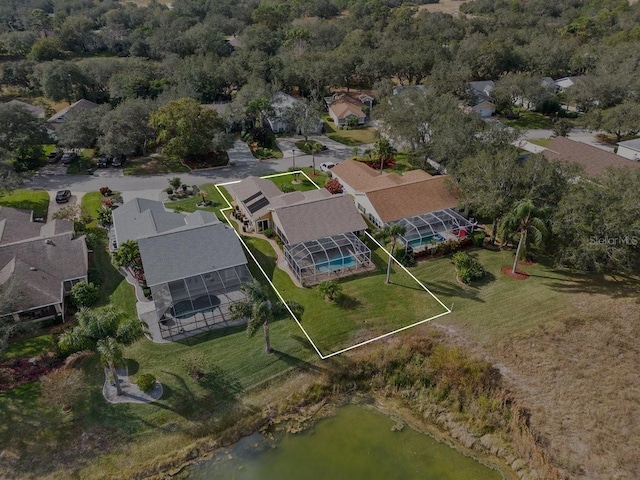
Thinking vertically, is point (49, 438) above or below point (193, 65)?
below

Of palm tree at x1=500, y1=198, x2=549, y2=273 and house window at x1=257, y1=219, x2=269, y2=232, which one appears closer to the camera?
palm tree at x1=500, y1=198, x2=549, y2=273

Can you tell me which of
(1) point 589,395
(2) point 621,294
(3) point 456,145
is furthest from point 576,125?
(1) point 589,395

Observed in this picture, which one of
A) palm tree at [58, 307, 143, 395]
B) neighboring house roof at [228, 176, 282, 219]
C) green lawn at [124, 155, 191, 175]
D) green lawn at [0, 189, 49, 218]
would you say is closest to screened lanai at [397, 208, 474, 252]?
neighboring house roof at [228, 176, 282, 219]

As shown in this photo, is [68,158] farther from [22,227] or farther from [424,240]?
[424,240]

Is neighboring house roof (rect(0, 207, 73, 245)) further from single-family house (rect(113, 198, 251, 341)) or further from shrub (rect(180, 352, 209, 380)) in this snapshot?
A: shrub (rect(180, 352, 209, 380))

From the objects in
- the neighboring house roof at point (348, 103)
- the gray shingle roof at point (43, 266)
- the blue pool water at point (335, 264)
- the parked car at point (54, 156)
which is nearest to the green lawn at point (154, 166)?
the parked car at point (54, 156)

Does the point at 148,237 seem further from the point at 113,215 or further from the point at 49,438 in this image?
the point at 49,438

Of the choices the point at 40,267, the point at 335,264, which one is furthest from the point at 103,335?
the point at 335,264
